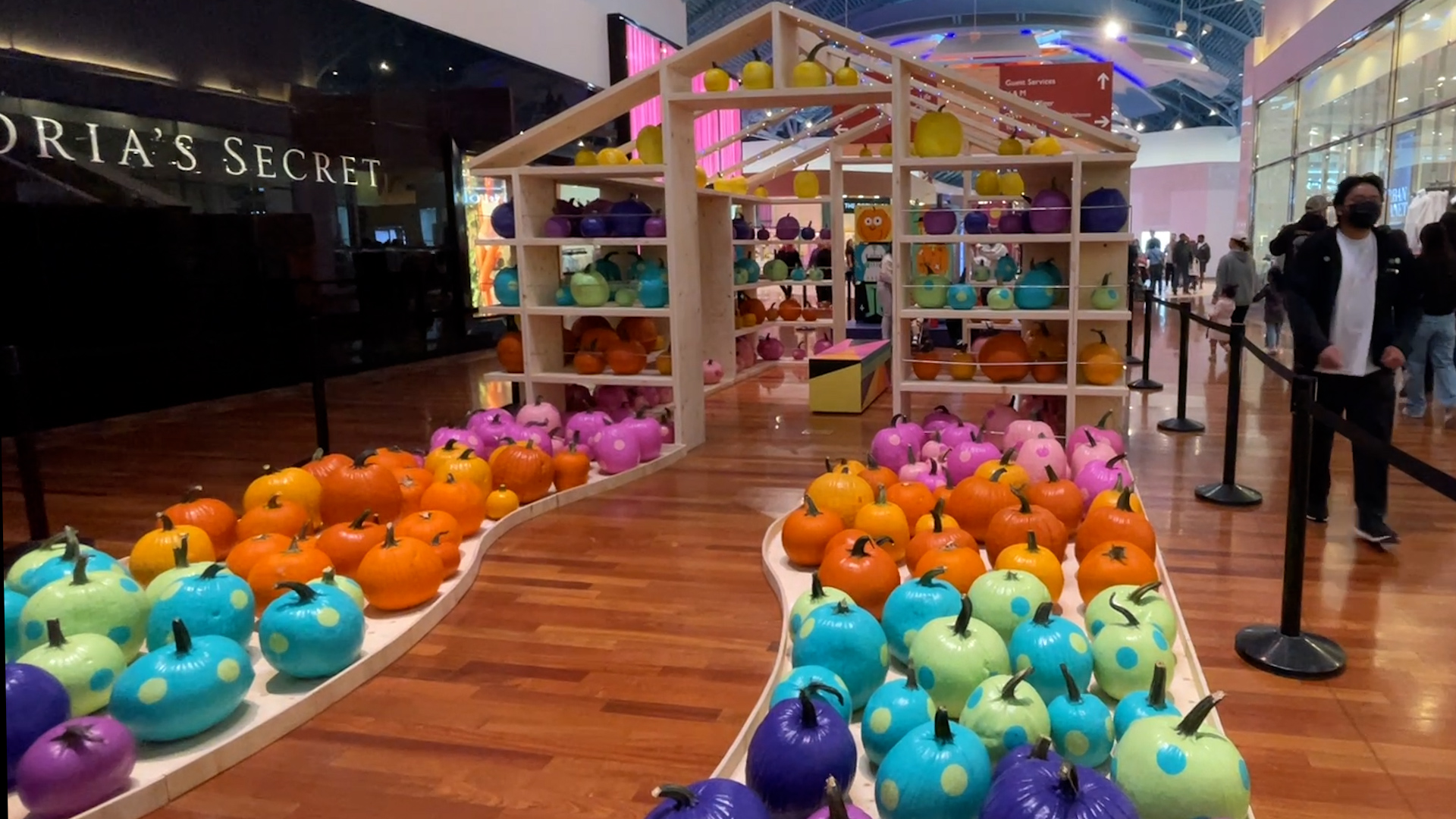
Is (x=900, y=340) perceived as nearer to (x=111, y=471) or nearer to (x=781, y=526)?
(x=781, y=526)

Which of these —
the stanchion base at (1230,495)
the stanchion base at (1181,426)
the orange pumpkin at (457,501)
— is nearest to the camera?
the orange pumpkin at (457,501)

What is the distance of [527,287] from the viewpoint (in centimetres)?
695

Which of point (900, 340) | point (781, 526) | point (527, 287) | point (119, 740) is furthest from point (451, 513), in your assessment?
point (900, 340)

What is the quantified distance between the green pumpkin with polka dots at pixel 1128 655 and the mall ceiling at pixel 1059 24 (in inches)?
745

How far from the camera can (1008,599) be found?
126 inches

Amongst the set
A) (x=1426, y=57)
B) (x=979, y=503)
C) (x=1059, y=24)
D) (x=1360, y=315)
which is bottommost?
(x=979, y=503)

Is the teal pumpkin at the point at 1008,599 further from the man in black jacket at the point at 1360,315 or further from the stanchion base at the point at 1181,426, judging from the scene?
the stanchion base at the point at 1181,426

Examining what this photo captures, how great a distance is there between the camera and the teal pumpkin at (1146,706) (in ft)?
8.07

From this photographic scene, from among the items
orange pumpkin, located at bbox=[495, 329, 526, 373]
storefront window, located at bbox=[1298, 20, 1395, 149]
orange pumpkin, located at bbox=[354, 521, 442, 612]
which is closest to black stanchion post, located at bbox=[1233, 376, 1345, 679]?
orange pumpkin, located at bbox=[354, 521, 442, 612]

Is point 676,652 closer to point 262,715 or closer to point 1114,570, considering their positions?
point 262,715

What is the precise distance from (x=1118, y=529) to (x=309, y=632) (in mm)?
2947

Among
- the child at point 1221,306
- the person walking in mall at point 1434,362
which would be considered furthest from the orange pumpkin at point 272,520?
the child at point 1221,306

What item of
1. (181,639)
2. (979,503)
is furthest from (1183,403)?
(181,639)

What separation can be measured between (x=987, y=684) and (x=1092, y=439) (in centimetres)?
311
